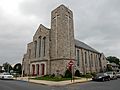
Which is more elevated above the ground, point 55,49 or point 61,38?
point 61,38

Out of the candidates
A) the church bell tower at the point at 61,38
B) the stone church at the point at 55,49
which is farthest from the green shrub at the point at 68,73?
the church bell tower at the point at 61,38

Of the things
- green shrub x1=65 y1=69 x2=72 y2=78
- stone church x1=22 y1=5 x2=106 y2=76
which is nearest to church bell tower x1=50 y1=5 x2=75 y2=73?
stone church x1=22 y1=5 x2=106 y2=76

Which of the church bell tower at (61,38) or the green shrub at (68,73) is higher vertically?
the church bell tower at (61,38)

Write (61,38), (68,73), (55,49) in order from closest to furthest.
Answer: (68,73) → (61,38) → (55,49)

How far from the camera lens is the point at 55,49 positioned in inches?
1608

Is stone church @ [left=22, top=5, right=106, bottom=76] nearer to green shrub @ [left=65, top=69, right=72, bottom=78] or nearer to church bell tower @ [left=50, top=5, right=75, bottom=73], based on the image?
church bell tower @ [left=50, top=5, right=75, bottom=73]

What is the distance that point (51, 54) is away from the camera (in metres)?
41.9

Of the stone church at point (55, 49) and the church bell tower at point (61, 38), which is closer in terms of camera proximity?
the church bell tower at point (61, 38)

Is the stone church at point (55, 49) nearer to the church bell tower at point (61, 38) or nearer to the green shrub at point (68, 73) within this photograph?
the church bell tower at point (61, 38)

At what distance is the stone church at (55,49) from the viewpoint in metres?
39.9

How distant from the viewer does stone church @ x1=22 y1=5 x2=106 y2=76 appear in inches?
1571

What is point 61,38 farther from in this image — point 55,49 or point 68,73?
point 68,73

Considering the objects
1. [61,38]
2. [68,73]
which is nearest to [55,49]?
[61,38]

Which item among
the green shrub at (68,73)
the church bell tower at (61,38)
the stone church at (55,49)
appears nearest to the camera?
the green shrub at (68,73)
